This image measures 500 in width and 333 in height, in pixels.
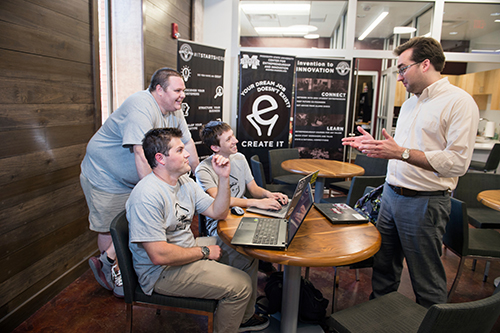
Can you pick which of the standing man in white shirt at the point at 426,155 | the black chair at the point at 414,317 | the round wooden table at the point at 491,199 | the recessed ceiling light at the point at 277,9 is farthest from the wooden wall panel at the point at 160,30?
the round wooden table at the point at 491,199

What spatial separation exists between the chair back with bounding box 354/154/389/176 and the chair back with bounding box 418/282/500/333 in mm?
2969

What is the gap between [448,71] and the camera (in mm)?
8523

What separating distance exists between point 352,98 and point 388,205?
3.77 meters

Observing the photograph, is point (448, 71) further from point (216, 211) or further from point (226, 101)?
point (216, 211)

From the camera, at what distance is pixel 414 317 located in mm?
1471

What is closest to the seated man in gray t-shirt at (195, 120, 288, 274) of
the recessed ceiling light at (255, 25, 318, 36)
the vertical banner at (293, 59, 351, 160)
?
the vertical banner at (293, 59, 351, 160)

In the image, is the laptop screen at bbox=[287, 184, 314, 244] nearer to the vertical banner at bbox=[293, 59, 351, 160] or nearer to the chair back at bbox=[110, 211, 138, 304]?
the chair back at bbox=[110, 211, 138, 304]

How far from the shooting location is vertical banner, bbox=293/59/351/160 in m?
5.21

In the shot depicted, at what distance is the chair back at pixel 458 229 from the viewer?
2.23 m

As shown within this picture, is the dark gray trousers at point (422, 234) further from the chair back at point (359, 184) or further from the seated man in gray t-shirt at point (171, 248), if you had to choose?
the seated man in gray t-shirt at point (171, 248)

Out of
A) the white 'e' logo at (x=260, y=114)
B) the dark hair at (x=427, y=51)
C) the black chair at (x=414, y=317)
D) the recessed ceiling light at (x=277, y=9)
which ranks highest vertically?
the recessed ceiling light at (x=277, y=9)

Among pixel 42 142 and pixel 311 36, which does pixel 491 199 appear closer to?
pixel 42 142

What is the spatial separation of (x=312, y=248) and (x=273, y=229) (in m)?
0.24

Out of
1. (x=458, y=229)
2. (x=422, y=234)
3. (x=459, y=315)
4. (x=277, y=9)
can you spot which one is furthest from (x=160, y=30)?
(x=459, y=315)
